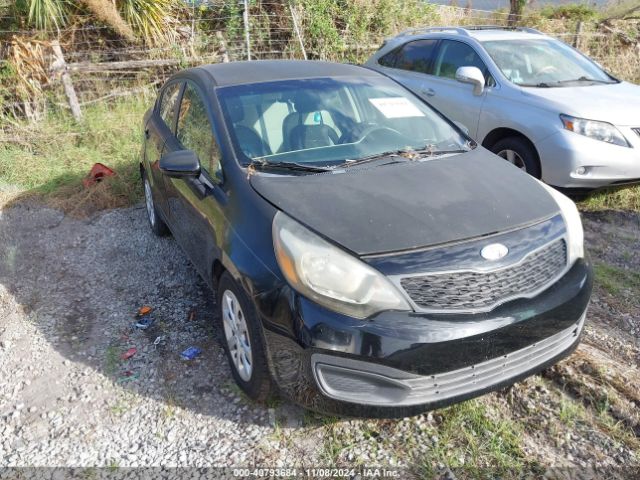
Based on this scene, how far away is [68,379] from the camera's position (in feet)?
9.40

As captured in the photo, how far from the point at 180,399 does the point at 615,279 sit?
304cm

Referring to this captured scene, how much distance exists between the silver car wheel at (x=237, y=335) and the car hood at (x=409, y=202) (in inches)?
22.8

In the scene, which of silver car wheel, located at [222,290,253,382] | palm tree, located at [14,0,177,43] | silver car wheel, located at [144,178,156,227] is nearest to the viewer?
silver car wheel, located at [222,290,253,382]

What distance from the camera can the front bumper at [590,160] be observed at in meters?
4.29

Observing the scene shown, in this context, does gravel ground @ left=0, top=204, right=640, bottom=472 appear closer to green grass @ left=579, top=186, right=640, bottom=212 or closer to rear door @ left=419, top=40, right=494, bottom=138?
green grass @ left=579, top=186, right=640, bottom=212

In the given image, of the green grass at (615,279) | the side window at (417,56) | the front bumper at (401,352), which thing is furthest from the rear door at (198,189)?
the side window at (417,56)

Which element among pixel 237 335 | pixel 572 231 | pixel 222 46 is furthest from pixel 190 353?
pixel 222 46

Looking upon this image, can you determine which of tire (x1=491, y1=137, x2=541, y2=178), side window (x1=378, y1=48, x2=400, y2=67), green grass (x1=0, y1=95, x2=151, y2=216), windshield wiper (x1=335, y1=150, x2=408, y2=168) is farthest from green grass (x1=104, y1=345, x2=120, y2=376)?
side window (x1=378, y1=48, x2=400, y2=67)

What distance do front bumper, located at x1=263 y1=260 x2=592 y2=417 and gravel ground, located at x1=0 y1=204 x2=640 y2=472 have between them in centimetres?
34

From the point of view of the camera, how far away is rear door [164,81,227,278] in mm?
2746

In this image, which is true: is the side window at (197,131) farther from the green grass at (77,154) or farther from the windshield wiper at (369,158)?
the green grass at (77,154)

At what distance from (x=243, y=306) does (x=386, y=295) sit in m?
0.71

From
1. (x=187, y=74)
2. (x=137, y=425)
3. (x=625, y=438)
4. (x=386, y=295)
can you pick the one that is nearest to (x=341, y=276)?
(x=386, y=295)

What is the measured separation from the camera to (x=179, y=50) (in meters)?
8.27
